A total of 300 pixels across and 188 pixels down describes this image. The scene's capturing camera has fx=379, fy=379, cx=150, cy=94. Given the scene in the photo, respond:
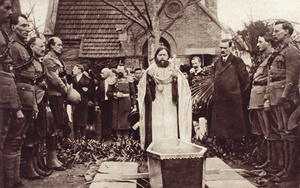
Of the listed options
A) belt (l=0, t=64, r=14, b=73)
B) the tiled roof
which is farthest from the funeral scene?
the tiled roof

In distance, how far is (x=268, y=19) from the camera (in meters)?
5.12

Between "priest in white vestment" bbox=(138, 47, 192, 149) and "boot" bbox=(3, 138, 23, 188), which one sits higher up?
"priest in white vestment" bbox=(138, 47, 192, 149)

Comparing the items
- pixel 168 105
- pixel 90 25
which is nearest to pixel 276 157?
pixel 168 105

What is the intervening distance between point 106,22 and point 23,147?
5.64 m

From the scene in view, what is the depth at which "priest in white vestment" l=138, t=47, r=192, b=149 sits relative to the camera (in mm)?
4965

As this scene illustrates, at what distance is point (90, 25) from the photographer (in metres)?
8.86

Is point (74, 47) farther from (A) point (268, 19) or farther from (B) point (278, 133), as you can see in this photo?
(B) point (278, 133)

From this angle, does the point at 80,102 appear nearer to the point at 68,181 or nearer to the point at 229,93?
the point at 68,181

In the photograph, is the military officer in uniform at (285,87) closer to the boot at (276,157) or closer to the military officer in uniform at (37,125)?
the boot at (276,157)

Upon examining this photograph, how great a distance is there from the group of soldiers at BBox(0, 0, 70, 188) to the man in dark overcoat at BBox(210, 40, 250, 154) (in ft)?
7.64

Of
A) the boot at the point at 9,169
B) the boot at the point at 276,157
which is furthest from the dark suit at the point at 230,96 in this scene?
the boot at the point at 9,169

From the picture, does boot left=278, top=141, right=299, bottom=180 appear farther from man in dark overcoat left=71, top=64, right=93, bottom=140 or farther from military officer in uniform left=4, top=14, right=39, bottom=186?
man in dark overcoat left=71, top=64, right=93, bottom=140

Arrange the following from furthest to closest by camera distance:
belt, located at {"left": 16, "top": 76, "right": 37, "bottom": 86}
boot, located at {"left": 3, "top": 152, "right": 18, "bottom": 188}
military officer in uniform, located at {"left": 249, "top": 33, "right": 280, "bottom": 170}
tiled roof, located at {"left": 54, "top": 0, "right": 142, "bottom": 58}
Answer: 1. tiled roof, located at {"left": 54, "top": 0, "right": 142, "bottom": 58}
2. military officer in uniform, located at {"left": 249, "top": 33, "right": 280, "bottom": 170}
3. belt, located at {"left": 16, "top": 76, "right": 37, "bottom": 86}
4. boot, located at {"left": 3, "top": 152, "right": 18, "bottom": 188}

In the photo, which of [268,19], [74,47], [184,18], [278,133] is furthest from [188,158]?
[184,18]
